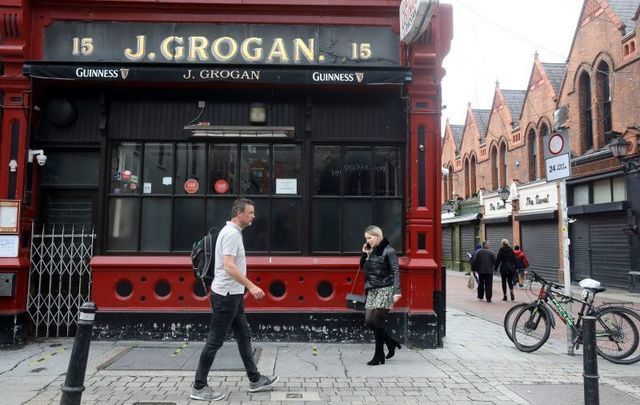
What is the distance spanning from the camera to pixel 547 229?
21562 mm

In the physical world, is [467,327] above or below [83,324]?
below

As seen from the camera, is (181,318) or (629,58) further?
(629,58)

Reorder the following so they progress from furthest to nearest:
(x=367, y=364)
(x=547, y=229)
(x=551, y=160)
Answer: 1. (x=547, y=229)
2. (x=551, y=160)
3. (x=367, y=364)

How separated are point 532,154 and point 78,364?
2322 centimetres

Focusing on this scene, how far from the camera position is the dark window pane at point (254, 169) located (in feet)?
26.6

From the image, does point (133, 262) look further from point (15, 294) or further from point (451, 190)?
point (451, 190)

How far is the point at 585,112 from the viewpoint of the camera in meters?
19.8

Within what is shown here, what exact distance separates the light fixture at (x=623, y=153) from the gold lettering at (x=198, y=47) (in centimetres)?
1338

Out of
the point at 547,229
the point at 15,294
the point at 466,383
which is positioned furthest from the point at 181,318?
the point at 547,229

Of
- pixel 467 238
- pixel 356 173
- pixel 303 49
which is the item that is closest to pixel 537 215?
pixel 467 238

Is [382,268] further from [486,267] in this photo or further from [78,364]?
[486,267]

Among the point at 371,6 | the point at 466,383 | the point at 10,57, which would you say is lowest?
the point at 466,383

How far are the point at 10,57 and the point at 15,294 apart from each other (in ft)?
11.2

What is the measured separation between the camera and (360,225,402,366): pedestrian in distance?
257 inches
